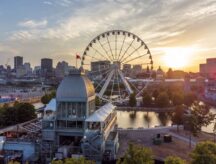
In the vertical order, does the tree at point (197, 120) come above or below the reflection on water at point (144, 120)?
above

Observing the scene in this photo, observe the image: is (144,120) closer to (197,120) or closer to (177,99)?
(177,99)

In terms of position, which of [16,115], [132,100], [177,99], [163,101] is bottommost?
[16,115]

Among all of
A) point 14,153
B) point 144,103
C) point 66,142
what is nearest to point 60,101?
point 66,142

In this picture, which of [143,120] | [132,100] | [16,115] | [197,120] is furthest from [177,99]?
[16,115]

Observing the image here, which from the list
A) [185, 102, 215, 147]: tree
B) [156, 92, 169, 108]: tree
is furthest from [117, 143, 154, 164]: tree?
[156, 92, 169, 108]: tree

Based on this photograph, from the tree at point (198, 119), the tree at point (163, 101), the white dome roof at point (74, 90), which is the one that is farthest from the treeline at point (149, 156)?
the tree at point (163, 101)

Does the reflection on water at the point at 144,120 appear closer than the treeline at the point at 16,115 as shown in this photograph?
No

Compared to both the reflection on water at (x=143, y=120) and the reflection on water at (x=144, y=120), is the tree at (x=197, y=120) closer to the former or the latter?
the reflection on water at (x=144, y=120)

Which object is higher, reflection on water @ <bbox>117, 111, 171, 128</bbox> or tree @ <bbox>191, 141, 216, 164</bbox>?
tree @ <bbox>191, 141, 216, 164</bbox>

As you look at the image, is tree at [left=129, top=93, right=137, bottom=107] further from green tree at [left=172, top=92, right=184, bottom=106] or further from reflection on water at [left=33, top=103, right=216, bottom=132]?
green tree at [left=172, top=92, right=184, bottom=106]
